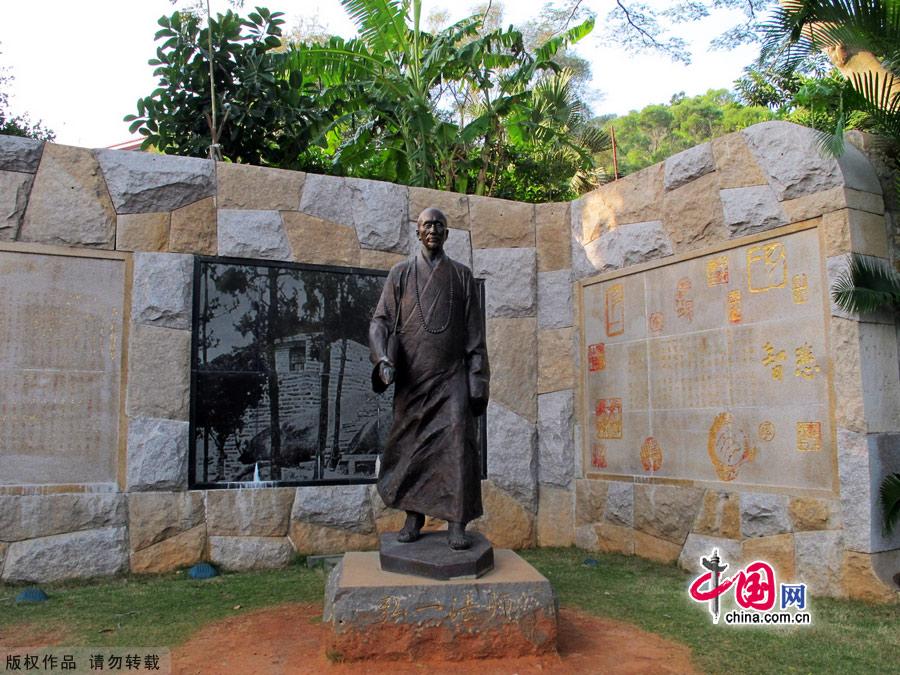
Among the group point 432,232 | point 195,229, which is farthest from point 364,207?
point 432,232

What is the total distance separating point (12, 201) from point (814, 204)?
4.89m

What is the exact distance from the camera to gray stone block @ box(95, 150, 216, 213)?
4938mm

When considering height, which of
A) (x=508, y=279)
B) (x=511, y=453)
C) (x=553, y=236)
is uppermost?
(x=553, y=236)

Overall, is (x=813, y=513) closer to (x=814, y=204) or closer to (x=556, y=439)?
(x=814, y=204)

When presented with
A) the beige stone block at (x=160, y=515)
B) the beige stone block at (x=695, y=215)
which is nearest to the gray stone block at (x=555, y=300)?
the beige stone block at (x=695, y=215)

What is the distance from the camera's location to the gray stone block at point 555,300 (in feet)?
20.1

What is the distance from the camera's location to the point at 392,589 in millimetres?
3076

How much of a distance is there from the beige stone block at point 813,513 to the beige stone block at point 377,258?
318 cm

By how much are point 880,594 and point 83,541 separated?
4.60 meters

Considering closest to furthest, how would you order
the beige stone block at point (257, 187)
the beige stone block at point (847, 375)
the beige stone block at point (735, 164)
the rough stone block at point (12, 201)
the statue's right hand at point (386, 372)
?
the statue's right hand at point (386, 372) < the beige stone block at point (847, 375) < the rough stone block at point (12, 201) < the beige stone block at point (735, 164) < the beige stone block at point (257, 187)

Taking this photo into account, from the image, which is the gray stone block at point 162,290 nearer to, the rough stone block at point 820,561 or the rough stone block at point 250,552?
the rough stone block at point 250,552

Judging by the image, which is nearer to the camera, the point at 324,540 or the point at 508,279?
the point at 324,540

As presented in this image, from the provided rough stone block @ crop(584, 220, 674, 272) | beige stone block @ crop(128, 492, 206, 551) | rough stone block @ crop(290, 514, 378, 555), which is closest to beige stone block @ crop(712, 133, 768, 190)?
rough stone block @ crop(584, 220, 674, 272)

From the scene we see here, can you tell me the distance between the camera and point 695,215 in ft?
17.0
